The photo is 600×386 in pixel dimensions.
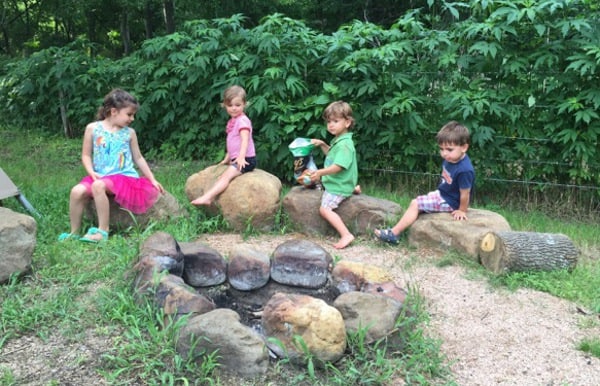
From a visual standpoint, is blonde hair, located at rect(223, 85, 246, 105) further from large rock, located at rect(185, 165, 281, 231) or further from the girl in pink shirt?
large rock, located at rect(185, 165, 281, 231)

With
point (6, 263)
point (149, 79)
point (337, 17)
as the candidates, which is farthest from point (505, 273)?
point (337, 17)

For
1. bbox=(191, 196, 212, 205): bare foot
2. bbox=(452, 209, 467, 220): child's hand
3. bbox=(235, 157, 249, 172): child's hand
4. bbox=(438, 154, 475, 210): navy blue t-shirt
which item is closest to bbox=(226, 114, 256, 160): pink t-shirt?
bbox=(235, 157, 249, 172): child's hand

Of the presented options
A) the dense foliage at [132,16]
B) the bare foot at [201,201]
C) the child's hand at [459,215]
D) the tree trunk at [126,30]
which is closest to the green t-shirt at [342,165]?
the child's hand at [459,215]

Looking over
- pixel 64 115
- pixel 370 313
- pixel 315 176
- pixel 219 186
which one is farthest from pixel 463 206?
pixel 64 115

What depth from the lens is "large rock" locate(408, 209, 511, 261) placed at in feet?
14.8

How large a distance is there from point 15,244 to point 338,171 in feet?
8.53

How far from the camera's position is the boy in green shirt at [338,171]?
4980 millimetres

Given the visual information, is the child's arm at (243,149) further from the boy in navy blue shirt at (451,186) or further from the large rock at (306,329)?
the large rock at (306,329)

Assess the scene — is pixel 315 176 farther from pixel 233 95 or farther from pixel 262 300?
pixel 262 300

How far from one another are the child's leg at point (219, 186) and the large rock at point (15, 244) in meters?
1.57

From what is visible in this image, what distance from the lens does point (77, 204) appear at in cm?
471

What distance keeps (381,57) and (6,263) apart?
396 centimetres

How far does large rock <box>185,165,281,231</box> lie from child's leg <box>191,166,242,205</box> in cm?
4

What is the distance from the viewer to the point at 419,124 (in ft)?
20.2
